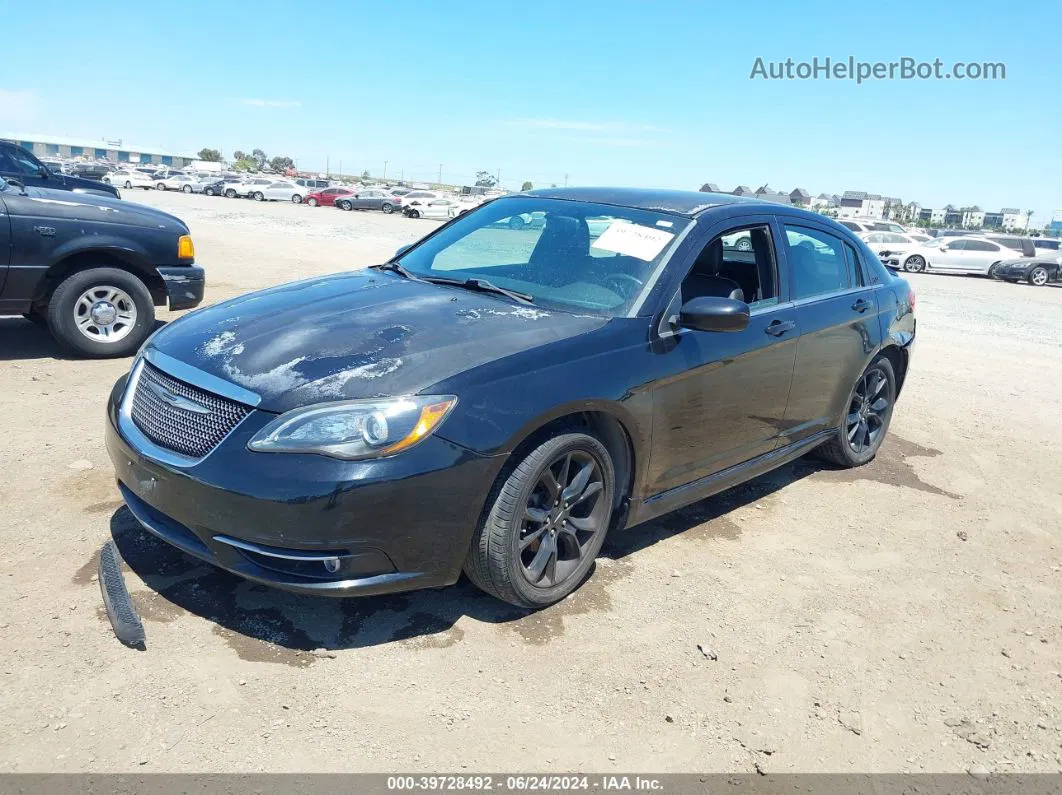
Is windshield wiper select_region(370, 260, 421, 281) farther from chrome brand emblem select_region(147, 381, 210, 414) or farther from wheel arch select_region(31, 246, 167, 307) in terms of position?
wheel arch select_region(31, 246, 167, 307)

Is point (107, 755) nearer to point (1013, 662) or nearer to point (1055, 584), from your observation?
point (1013, 662)

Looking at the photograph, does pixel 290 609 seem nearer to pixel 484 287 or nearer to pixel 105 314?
pixel 484 287

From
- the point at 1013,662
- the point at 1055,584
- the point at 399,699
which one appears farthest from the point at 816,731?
the point at 1055,584

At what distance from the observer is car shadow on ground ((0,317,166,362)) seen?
700 cm

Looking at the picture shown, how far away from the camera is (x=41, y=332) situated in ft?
25.8

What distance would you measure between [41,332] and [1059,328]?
15688 millimetres

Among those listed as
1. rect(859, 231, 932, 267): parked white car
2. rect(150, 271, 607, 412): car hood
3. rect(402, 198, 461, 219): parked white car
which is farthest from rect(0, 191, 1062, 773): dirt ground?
rect(402, 198, 461, 219): parked white car

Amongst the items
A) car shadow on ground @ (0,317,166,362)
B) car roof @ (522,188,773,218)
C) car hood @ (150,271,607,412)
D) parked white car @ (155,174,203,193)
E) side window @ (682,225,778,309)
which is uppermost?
car roof @ (522,188,773,218)

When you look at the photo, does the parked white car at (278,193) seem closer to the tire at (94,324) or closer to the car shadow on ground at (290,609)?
the tire at (94,324)

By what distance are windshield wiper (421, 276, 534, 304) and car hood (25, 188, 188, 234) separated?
411 cm

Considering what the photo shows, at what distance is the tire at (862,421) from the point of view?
213 inches

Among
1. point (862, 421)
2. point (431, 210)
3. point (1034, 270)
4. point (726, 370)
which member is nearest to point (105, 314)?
point (726, 370)

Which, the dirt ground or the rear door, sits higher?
the rear door

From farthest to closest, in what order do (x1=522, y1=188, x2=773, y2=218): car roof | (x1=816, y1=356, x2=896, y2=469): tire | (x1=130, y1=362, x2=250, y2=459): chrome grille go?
1. (x1=816, y1=356, x2=896, y2=469): tire
2. (x1=522, y1=188, x2=773, y2=218): car roof
3. (x1=130, y1=362, x2=250, y2=459): chrome grille
